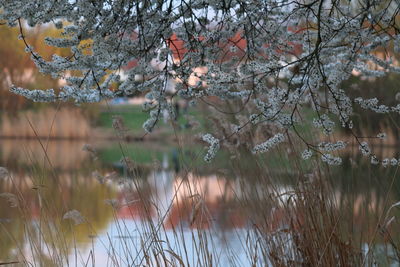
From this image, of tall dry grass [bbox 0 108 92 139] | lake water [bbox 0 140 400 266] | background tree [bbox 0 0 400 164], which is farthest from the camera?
tall dry grass [bbox 0 108 92 139]

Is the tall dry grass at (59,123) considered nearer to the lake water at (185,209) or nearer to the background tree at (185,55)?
the lake water at (185,209)

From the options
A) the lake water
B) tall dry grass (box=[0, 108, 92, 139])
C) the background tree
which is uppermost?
tall dry grass (box=[0, 108, 92, 139])

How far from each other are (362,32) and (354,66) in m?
0.42

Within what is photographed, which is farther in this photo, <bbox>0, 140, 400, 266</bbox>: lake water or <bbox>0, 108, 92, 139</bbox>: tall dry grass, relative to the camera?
<bbox>0, 108, 92, 139</bbox>: tall dry grass

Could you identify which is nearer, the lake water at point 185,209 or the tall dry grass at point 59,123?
the lake water at point 185,209

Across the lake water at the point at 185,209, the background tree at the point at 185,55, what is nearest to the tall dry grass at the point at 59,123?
the lake water at the point at 185,209

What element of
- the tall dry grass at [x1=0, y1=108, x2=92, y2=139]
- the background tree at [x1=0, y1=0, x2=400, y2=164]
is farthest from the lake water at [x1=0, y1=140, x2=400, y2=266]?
the tall dry grass at [x1=0, y1=108, x2=92, y2=139]

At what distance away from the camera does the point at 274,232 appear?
259 centimetres

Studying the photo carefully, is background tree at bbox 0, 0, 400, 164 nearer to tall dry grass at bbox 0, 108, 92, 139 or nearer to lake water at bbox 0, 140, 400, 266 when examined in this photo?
lake water at bbox 0, 140, 400, 266

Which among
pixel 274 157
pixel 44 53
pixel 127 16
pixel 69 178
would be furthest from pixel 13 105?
pixel 127 16

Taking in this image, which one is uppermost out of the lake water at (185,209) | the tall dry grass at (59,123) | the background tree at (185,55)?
the tall dry grass at (59,123)

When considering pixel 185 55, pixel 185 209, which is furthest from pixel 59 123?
pixel 185 55

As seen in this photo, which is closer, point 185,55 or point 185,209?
point 185,55

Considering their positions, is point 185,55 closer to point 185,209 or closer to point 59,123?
point 185,209
